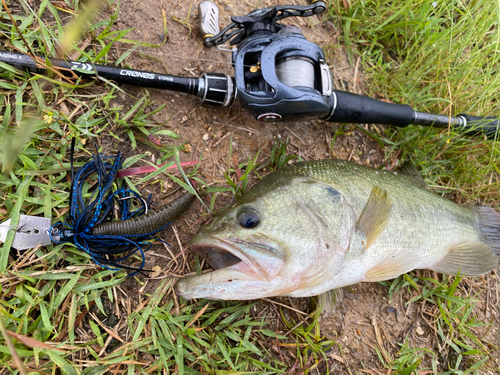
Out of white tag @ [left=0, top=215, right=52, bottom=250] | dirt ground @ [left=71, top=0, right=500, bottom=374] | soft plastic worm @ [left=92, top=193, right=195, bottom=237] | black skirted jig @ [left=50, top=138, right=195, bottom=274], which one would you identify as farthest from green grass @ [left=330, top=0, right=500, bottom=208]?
white tag @ [left=0, top=215, right=52, bottom=250]

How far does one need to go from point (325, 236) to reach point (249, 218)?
0.60 meters

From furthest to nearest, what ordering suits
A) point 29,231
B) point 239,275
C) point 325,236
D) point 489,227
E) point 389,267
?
point 489,227
point 389,267
point 325,236
point 29,231
point 239,275

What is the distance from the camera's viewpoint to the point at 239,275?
222cm

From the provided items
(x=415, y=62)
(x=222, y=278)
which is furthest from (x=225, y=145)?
(x=415, y=62)

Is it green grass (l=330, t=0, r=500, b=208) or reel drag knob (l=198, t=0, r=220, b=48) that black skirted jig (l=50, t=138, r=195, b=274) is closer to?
reel drag knob (l=198, t=0, r=220, b=48)

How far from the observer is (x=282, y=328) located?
2910 mm

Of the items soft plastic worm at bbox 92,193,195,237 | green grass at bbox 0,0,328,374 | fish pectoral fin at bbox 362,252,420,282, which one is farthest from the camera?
fish pectoral fin at bbox 362,252,420,282

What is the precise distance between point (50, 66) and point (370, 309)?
3500mm

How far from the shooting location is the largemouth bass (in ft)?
7.41

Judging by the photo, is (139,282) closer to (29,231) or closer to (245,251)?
(29,231)

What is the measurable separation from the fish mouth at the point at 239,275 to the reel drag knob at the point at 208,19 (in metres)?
1.88

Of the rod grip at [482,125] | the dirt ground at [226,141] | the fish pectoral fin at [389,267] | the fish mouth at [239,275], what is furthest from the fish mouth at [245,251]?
the rod grip at [482,125]

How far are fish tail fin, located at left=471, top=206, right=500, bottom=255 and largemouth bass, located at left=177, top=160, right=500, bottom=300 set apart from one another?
0.70 ft

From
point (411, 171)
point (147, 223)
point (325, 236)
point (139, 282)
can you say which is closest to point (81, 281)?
point (139, 282)
